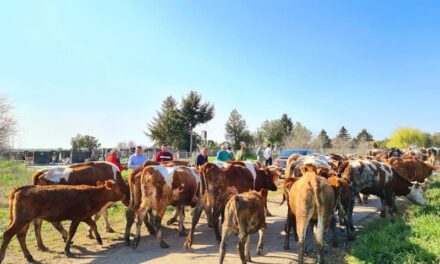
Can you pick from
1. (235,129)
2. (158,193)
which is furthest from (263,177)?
(235,129)

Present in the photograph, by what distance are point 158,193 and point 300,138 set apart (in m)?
41.2

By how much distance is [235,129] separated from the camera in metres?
55.0

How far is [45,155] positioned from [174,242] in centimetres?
3140

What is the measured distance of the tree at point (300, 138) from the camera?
46375mm

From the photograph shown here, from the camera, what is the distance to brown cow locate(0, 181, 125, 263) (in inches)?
278

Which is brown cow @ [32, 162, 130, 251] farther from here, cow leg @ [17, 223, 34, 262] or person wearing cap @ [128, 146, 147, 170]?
person wearing cap @ [128, 146, 147, 170]

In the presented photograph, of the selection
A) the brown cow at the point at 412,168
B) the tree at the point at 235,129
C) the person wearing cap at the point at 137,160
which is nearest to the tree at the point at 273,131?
the tree at the point at 235,129

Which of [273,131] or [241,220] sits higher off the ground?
[273,131]

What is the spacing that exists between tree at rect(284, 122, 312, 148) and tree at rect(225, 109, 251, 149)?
21.8 feet

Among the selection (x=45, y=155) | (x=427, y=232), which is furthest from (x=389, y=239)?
(x=45, y=155)

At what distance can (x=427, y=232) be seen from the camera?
7652 mm

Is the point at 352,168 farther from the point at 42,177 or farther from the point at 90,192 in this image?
the point at 42,177

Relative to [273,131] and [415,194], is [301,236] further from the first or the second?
[273,131]

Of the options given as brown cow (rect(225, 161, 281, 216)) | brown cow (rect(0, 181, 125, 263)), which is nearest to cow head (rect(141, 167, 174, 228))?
brown cow (rect(0, 181, 125, 263))
